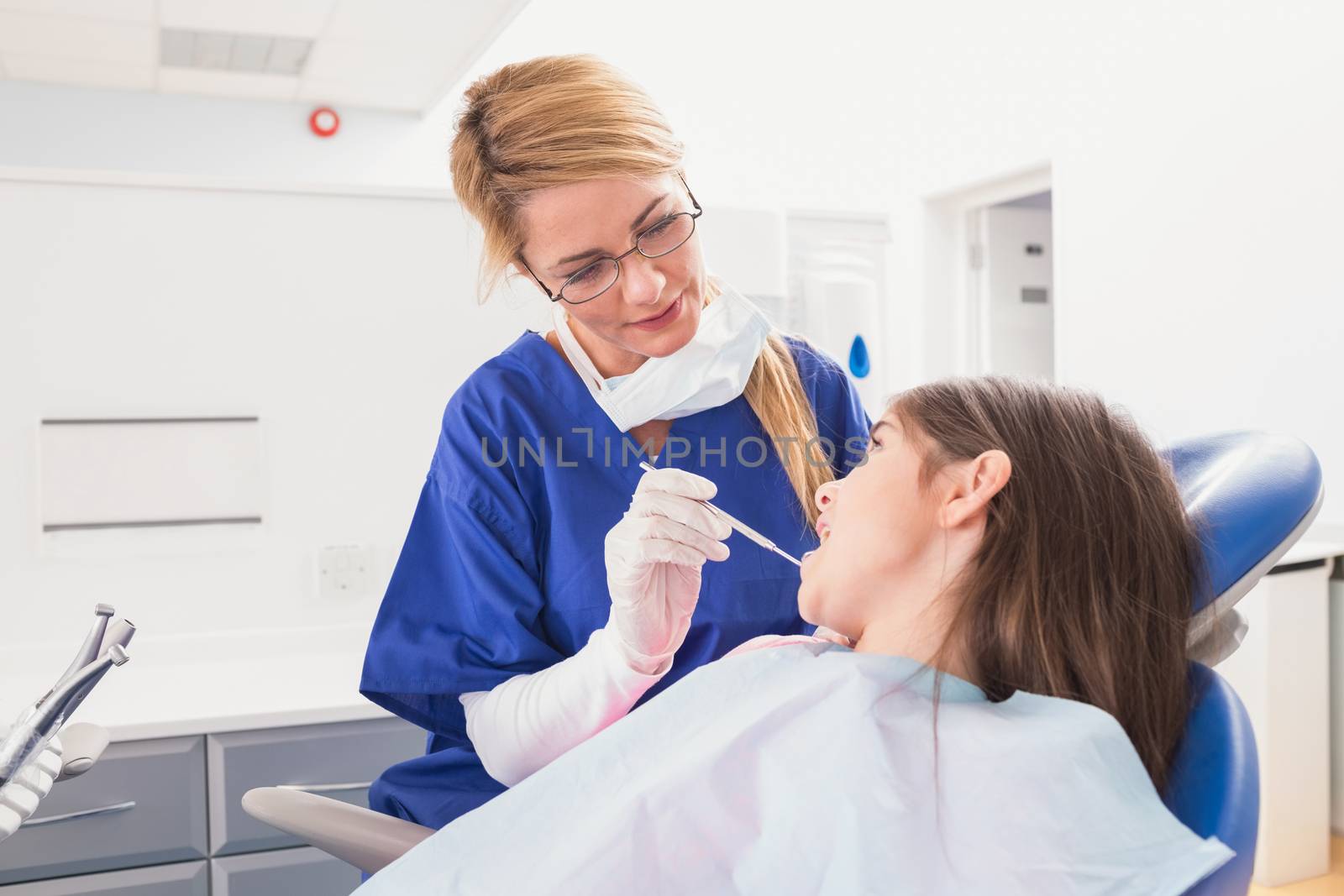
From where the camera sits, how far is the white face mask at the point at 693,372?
Answer: 3.95 ft

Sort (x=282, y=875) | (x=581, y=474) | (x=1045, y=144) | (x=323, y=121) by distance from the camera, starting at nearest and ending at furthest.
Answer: (x=581, y=474), (x=282, y=875), (x=1045, y=144), (x=323, y=121)

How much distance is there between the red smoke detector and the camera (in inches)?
197

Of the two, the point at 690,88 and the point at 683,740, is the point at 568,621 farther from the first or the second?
the point at 690,88

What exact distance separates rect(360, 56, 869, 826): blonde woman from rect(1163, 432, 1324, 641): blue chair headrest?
16.4 inches

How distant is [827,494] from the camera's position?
3.49 ft

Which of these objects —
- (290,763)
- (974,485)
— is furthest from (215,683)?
Result: (974,485)

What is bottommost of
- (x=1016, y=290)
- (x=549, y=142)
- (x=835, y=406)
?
(x=835, y=406)

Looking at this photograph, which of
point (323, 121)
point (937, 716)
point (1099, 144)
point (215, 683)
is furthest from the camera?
point (323, 121)

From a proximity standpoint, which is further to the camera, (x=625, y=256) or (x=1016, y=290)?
(x=1016, y=290)

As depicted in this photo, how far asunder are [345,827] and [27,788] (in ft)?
0.92

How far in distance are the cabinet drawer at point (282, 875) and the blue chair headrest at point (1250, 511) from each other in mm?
1332

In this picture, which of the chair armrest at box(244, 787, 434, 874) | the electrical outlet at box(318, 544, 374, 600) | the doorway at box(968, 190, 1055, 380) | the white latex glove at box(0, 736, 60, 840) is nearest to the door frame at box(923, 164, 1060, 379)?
the doorway at box(968, 190, 1055, 380)

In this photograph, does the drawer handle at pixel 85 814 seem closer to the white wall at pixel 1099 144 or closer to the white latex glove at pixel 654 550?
the white latex glove at pixel 654 550

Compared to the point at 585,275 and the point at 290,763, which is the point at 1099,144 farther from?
Answer: the point at 290,763
